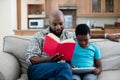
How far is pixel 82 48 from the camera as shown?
2.28 meters

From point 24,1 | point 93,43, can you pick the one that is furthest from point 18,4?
point 93,43

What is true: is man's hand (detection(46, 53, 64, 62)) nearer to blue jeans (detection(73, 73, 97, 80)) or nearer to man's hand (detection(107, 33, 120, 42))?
Result: blue jeans (detection(73, 73, 97, 80))

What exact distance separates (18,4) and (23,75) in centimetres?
402

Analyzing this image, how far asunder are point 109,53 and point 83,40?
36cm

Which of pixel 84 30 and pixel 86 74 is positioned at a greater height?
pixel 84 30

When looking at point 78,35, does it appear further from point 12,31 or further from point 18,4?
point 18,4

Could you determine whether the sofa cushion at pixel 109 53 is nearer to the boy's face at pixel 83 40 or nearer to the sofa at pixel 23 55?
the sofa at pixel 23 55

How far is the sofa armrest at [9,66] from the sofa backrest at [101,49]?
0.08m

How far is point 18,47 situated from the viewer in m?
2.38

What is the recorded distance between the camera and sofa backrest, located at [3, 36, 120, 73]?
2367 mm

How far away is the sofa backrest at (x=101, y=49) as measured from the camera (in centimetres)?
237

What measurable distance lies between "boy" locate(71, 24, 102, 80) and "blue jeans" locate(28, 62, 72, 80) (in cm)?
38

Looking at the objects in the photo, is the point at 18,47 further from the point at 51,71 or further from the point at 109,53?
the point at 109,53

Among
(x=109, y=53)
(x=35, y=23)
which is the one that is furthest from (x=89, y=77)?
(x=35, y=23)
